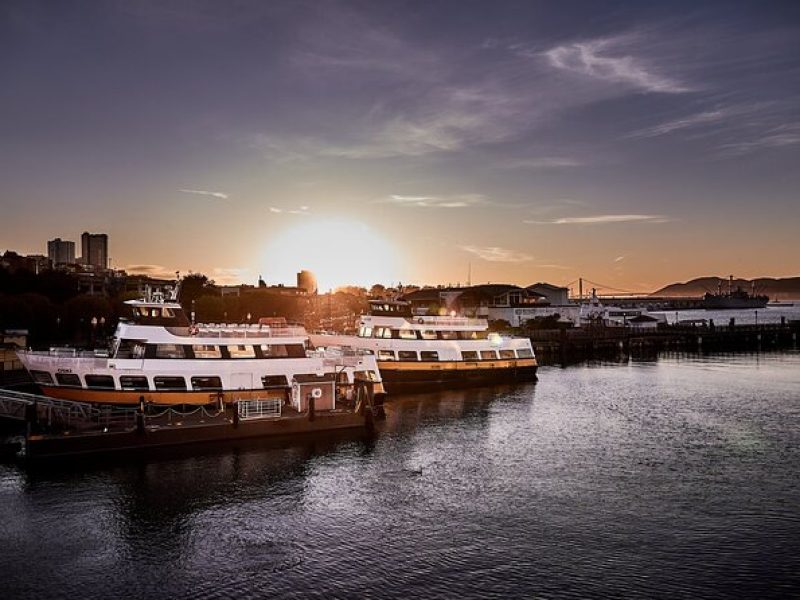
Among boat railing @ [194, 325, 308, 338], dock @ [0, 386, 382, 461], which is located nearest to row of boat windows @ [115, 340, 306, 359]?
boat railing @ [194, 325, 308, 338]

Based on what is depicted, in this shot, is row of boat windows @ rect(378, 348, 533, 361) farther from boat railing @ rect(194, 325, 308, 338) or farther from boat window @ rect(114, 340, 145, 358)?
boat window @ rect(114, 340, 145, 358)

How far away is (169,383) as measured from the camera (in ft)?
133

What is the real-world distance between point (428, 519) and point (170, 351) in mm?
22465

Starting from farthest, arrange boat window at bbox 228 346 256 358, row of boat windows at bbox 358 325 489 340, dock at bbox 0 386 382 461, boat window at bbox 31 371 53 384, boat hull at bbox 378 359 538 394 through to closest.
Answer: row of boat windows at bbox 358 325 489 340 < boat hull at bbox 378 359 538 394 < boat window at bbox 228 346 256 358 < boat window at bbox 31 371 53 384 < dock at bbox 0 386 382 461

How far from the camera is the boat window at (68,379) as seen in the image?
39.6 meters

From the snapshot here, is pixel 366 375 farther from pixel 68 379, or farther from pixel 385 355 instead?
pixel 68 379

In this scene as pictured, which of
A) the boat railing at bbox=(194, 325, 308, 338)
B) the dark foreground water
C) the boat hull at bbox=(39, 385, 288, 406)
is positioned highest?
the boat railing at bbox=(194, 325, 308, 338)

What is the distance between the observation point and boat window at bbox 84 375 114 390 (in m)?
39.4

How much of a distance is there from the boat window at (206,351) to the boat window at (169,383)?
6.37 ft

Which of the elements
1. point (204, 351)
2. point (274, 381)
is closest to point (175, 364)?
point (204, 351)

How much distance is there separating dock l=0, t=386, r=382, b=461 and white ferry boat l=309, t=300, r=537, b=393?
819 inches

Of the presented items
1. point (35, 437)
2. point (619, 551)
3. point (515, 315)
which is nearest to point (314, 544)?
point (619, 551)

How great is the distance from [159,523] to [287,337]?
65.0ft

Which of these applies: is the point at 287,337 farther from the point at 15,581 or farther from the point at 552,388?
the point at 552,388
